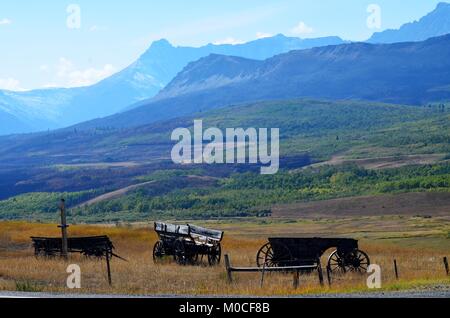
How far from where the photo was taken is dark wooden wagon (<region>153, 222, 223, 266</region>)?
36625 mm

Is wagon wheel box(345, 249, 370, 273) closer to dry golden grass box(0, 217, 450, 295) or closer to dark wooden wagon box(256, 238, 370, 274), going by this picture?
dark wooden wagon box(256, 238, 370, 274)

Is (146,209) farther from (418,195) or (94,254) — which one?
(94,254)

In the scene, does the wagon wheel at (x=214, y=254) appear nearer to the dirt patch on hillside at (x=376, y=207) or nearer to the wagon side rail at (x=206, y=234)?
the wagon side rail at (x=206, y=234)

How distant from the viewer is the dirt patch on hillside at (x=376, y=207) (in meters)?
98.9

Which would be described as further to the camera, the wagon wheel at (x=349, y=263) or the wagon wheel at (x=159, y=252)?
the wagon wheel at (x=159, y=252)

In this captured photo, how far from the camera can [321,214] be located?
107 meters

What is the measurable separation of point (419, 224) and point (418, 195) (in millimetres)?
25914

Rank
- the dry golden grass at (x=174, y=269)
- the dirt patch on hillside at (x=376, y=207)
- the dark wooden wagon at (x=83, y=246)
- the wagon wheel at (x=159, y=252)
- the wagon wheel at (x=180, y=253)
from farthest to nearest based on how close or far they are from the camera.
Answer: the dirt patch on hillside at (x=376, y=207)
the wagon wheel at (x=159, y=252)
the dark wooden wagon at (x=83, y=246)
the wagon wheel at (x=180, y=253)
the dry golden grass at (x=174, y=269)

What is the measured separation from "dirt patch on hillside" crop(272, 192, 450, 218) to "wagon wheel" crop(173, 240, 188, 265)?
62.7 m

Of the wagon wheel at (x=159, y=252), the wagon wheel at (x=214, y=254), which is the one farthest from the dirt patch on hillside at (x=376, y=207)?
the wagon wheel at (x=159, y=252)

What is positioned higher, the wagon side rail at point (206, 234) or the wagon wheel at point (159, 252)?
the wagon side rail at point (206, 234)

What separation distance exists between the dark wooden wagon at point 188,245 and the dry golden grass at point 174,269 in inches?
30.5

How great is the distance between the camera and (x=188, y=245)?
1444 inches

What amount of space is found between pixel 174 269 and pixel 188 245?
3.82 m
